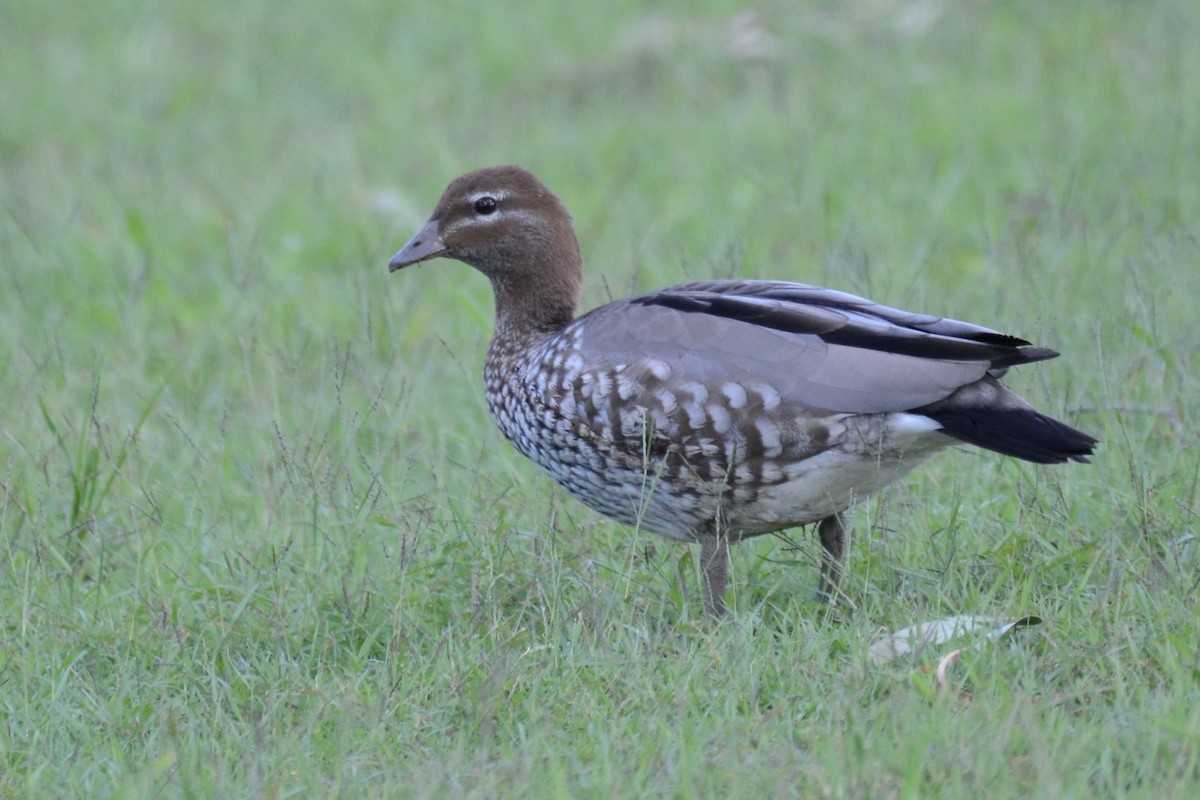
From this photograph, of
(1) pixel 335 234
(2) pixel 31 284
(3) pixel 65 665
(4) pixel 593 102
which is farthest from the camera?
(4) pixel 593 102

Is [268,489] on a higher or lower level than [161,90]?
lower

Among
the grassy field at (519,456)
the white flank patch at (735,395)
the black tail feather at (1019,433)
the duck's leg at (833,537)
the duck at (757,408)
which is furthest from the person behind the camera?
the duck's leg at (833,537)

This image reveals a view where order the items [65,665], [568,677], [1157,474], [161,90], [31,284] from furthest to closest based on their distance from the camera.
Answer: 1. [161,90]
2. [31,284]
3. [1157,474]
4. [65,665]
5. [568,677]

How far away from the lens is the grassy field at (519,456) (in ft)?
10.7

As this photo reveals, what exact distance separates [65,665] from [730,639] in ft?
5.22

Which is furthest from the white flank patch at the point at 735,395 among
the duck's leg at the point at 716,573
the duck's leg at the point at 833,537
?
the duck's leg at the point at 833,537

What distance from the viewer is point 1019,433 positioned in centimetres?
357

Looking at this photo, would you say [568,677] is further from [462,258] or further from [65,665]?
[462,258]

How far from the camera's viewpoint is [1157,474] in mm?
4379

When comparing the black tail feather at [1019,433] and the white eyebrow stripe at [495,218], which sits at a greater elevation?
the white eyebrow stripe at [495,218]

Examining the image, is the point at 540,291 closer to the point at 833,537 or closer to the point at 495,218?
the point at 495,218

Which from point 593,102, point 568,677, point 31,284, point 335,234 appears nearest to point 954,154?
point 593,102

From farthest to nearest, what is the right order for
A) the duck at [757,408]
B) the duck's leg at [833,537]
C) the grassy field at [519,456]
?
the duck's leg at [833,537] < the duck at [757,408] < the grassy field at [519,456]

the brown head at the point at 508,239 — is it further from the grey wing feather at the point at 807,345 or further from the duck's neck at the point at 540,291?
the grey wing feather at the point at 807,345
